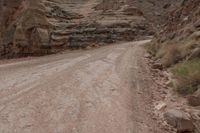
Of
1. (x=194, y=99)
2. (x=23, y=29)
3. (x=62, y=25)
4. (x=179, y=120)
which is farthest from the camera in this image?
(x=62, y=25)

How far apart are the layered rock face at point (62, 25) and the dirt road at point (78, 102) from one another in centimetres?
1371

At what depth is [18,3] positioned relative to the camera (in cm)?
2895

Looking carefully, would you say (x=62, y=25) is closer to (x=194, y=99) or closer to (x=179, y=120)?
(x=194, y=99)

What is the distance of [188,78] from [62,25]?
20.3m

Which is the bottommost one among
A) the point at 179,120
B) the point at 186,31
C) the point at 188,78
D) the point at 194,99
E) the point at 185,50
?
the point at 179,120

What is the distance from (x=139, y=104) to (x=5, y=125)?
3.40 meters

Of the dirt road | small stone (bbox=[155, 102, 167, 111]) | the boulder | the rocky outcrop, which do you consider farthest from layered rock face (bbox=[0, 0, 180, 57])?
the boulder

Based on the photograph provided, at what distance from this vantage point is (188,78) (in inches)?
386


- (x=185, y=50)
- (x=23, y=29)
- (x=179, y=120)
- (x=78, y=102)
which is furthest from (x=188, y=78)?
(x=23, y=29)

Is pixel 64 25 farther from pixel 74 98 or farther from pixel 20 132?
pixel 20 132

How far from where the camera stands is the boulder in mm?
7212

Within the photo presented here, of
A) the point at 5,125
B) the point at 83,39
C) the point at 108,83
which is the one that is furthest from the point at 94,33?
the point at 5,125

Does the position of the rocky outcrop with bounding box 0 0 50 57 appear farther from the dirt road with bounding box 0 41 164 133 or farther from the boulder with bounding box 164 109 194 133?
the boulder with bounding box 164 109 194 133

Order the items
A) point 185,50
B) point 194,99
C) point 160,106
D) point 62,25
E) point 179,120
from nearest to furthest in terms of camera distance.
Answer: point 179,120, point 194,99, point 160,106, point 185,50, point 62,25
